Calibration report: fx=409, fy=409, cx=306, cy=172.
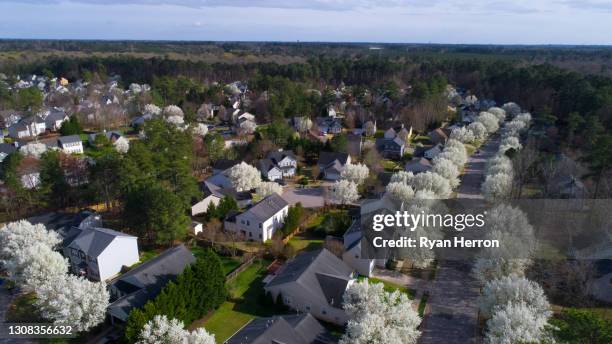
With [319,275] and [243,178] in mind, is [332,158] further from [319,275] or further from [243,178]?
[319,275]

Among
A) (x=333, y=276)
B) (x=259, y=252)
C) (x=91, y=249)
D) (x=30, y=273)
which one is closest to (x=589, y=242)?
(x=333, y=276)

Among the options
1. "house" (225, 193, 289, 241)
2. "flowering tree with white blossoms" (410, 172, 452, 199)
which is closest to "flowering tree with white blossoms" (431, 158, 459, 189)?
"flowering tree with white blossoms" (410, 172, 452, 199)

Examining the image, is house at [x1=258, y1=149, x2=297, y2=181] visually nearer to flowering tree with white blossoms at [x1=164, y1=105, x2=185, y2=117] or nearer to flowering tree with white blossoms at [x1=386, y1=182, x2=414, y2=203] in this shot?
flowering tree with white blossoms at [x1=386, y1=182, x2=414, y2=203]

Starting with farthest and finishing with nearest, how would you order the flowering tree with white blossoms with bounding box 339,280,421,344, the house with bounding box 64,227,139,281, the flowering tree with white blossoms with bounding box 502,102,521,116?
1. the flowering tree with white blossoms with bounding box 502,102,521,116
2. the house with bounding box 64,227,139,281
3. the flowering tree with white blossoms with bounding box 339,280,421,344

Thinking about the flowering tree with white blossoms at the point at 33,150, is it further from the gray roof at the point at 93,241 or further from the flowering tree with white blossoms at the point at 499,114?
the flowering tree with white blossoms at the point at 499,114

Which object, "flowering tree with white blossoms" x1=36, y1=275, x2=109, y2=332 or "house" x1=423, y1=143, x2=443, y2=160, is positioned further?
"house" x1=423, y1=143, x2=443, y2=160

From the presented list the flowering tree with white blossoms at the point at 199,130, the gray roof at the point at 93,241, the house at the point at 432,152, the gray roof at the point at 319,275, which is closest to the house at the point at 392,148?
the house at the point at 432,152

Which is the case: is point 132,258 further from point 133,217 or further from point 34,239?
point 34,239

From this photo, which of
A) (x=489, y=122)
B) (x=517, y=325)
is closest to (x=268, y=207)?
(x=517, y=325)
